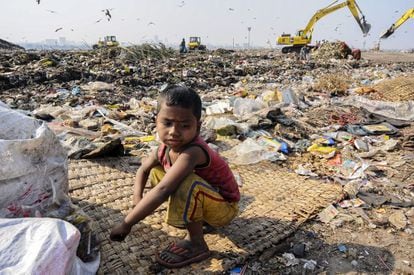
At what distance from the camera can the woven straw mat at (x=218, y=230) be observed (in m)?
1.55

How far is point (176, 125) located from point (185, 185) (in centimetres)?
26

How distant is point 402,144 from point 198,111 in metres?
2.71

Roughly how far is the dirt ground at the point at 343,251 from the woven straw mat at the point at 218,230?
0.06 m

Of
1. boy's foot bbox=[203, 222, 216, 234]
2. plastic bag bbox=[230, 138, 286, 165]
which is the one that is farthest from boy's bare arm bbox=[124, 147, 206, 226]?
plastic bag bbox=[230, 138, 286, 165]

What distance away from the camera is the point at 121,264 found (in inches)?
59.0

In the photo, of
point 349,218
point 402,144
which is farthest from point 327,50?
point 349,218

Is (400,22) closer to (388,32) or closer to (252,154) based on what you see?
(388,32)

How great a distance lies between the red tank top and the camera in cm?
154

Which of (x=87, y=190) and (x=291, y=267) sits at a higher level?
(x=87, y=190)

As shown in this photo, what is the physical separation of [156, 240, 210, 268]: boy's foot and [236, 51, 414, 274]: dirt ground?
0.23m

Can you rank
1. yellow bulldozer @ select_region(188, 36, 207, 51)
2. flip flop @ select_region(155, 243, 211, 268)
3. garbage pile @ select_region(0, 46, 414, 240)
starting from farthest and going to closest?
yellow bulldozer @ select_region(188, 36, 207, 51)
garbage pile @ select_region(0, 46, 414, 240)
flip flop @ select_region(155, 243, 211, 268)

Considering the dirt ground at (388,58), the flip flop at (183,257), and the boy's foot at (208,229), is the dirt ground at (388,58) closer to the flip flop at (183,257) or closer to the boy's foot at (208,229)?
the boy's foot at (208,229)

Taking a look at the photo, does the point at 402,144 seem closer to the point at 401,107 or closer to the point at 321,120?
the point at 321,120

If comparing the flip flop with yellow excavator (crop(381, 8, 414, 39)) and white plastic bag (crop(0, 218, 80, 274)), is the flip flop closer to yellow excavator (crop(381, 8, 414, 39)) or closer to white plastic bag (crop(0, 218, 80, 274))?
white plastic bag (crop(0, 218, 80, 274))
